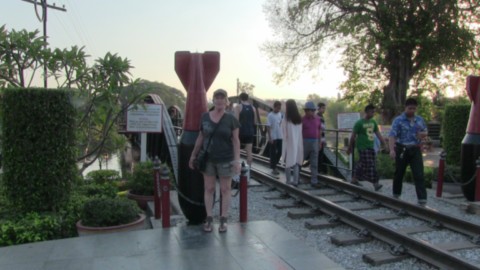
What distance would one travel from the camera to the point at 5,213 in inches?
235

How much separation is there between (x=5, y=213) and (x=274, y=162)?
6.29 meters

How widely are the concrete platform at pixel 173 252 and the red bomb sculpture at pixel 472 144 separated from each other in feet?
13.9

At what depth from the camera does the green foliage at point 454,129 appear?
10.6 metres

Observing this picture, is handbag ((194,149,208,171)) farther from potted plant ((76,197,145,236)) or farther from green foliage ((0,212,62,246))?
green foliage ((0,212,62,246))

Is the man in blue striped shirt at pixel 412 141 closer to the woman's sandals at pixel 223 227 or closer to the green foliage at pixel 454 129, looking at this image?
the woman's sandals at pixel 223 227

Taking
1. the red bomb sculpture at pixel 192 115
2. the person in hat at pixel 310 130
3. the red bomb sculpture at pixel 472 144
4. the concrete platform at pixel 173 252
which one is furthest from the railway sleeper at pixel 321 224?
the red bomb sculpture at pixel 472 144

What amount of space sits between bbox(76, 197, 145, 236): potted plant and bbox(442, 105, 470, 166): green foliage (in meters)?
8.18

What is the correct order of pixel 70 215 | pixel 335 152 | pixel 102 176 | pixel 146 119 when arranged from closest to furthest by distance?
pixel 70 215 < pixel 146 119 < pixel 102 176 < pixel 335 152

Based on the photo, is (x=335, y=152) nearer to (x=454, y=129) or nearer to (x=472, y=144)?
(x=454, y=129)

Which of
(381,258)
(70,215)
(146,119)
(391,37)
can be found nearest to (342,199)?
(381,258)

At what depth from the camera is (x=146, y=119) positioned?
8.18m

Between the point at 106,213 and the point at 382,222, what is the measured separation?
398 centimetres

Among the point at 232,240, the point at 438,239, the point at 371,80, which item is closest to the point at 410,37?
the point at 371,80

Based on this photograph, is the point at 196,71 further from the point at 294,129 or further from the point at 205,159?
the point at 294,129
